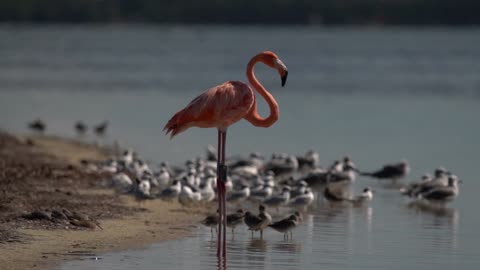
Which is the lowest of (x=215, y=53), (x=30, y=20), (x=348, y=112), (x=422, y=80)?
(x=348, y=112)

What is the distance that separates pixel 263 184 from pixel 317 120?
14.3 metres

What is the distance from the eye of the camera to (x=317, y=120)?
32719mm

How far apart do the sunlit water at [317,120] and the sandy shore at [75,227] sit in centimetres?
40

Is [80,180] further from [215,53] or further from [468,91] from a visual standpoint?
[215,53]

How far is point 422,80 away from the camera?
52312 mm

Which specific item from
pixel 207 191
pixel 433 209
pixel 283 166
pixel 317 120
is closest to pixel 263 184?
pixel 207 191

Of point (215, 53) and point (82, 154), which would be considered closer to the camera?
point (82, 154)

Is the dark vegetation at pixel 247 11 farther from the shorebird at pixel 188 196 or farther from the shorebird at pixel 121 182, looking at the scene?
Answer: the shorebird at pixel 188 196

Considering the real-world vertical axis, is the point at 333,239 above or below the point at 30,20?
below

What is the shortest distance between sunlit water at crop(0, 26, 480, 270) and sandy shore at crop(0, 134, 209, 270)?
398mm

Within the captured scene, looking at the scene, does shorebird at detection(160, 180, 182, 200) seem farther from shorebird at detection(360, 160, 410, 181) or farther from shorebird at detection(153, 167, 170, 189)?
shorebird at detection(360, 160, 410, 181)

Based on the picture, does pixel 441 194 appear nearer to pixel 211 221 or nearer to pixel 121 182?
pixel 121 182

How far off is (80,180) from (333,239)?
5.34 m

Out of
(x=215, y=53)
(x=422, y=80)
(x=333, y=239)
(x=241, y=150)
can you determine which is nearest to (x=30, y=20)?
(x=215, y=53)
